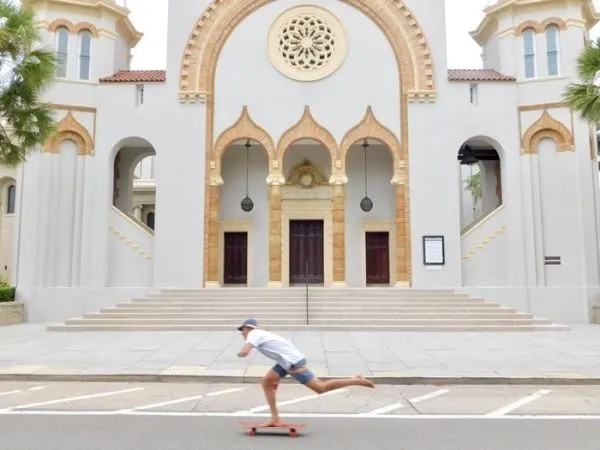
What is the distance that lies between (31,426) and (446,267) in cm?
1513

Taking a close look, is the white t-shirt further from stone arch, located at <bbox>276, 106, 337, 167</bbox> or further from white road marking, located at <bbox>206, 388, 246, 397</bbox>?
stone arch, located at <bbox>276, 106, 337, 167</bbox>

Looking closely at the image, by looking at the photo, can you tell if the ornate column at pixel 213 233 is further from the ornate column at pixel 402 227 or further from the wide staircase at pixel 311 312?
the ornate column at pixel 402 227

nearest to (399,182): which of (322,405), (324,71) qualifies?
(324,71)

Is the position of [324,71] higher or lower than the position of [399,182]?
higher

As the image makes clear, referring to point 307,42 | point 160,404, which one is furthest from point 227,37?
point 160,404

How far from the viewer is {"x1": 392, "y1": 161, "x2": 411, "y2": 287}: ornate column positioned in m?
18.8

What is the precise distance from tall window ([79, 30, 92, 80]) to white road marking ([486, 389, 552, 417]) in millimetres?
18415

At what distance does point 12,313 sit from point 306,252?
1059 cm

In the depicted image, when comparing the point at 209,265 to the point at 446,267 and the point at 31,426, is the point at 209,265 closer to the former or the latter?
the point at 446,267

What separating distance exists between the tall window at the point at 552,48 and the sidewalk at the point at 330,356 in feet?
33.0

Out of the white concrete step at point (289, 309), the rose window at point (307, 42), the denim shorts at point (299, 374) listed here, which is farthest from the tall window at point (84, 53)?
the denim shorts at point (299, 374)

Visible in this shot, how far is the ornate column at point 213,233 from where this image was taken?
61.6 feet

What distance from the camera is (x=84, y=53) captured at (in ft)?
65.8

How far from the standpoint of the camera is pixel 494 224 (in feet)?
63.3
